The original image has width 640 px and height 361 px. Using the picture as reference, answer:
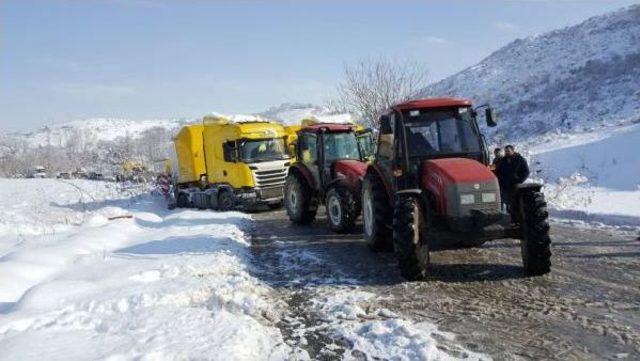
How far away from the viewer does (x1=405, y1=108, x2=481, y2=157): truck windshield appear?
7.51 m

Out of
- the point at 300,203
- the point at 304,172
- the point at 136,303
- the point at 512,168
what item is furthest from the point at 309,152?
the point at 136,303

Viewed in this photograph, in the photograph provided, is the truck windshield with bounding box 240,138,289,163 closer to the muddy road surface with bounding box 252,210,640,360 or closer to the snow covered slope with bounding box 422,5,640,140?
the muddy road surface with bounding box 252,210,640,360

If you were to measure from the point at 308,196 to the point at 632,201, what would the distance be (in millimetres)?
7614

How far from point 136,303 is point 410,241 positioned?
309 cm

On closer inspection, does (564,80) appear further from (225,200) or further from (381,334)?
→ (381,334)

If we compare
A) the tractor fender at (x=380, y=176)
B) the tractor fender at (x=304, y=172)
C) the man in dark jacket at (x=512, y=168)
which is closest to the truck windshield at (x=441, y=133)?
the tractor fender at (x=380, y=176)

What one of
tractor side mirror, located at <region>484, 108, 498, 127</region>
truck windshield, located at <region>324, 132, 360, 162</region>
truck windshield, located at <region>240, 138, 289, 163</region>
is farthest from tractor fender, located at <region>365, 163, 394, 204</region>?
truck windshield, located at <region>240, 138, 289, 163</region>

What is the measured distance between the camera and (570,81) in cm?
5341

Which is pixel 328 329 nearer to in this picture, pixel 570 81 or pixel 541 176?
pixel 541 176

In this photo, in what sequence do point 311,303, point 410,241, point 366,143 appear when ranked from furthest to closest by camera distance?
point 366,143 < point 410,241 < point 311,303

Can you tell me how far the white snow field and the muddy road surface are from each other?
5 cm

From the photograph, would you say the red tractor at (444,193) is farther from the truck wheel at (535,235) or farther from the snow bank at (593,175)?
the snow bank at (593,175)

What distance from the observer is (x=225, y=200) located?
16609 mm

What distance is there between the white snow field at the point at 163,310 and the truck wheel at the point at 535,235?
206 centimetres
